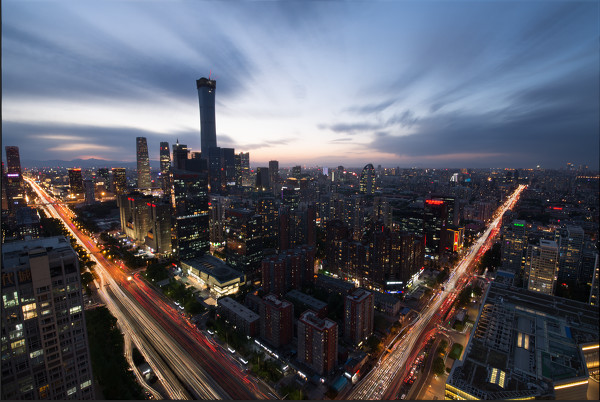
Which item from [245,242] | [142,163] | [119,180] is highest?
[142,163]

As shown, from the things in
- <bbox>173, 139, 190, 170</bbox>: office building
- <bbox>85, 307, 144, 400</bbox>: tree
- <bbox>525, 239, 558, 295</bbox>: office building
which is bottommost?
<bbox>85, 307, 144, 400</bbox>: tree

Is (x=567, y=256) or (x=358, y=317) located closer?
(x=358, y=317)

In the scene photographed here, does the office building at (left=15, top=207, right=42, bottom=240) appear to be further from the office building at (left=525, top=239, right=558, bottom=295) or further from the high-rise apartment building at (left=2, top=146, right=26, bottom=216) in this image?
the office building at (left=525, top=239, right=558, bottom=295)

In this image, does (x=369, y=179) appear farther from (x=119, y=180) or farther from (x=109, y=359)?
(x=109, y=359)

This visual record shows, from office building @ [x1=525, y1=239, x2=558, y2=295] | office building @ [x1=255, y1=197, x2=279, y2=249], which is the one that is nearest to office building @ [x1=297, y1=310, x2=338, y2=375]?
office building @ [x1=255, y1=197, x2=279, y2=249]

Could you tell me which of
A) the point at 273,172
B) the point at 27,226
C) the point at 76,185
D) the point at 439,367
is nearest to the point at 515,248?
the point at 439,367

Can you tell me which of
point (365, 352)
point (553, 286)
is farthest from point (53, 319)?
point (553, 286)

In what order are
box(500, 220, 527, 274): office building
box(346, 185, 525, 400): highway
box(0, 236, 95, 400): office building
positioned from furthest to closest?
1. box(500, 220, 527, 274): office building
2. box(346, 185, 525, 400): highway
3. box(0, 236, 95, 400): office building
